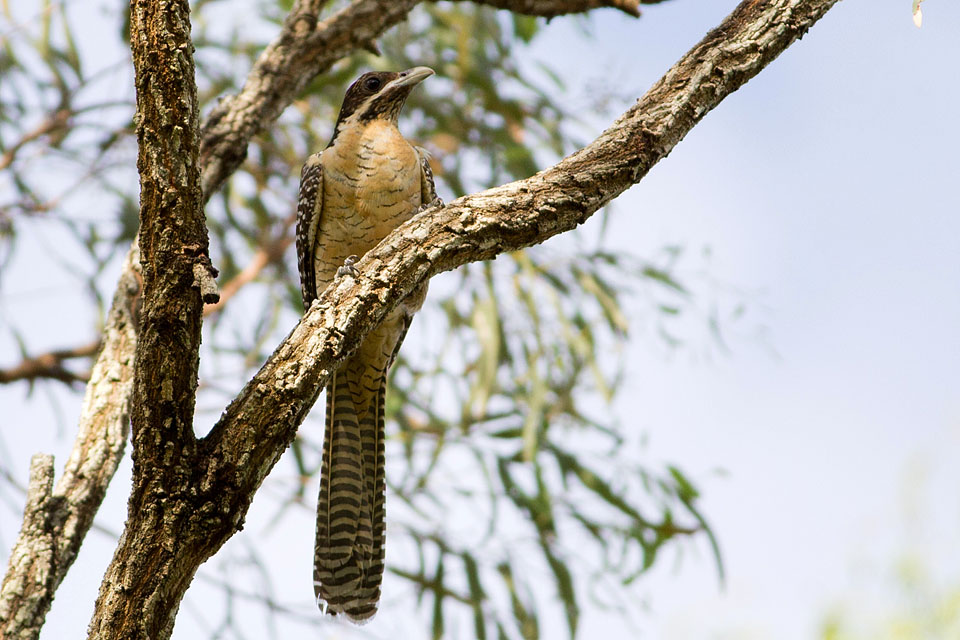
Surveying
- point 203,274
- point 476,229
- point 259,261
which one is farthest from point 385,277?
point 259,261

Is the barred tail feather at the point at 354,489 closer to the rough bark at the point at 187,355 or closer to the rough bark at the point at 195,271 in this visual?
the rough bark at the point at 195,271

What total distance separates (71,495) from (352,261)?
107cm

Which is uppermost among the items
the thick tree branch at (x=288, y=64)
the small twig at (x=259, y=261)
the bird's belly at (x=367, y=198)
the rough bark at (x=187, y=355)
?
the small twig at (x=259, y=261)

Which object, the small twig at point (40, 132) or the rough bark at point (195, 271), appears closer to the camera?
the rough bark at point (195, 271)

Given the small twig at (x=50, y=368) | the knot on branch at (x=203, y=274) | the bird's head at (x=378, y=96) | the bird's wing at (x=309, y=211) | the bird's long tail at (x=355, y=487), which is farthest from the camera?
the small twig at (x=50, y=368)

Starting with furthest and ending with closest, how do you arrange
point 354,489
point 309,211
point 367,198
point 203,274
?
point 309,211 → point 367,198 → point 354,489 → point 203,274

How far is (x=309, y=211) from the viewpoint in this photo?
13.2 feet

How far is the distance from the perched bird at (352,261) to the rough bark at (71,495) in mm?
677

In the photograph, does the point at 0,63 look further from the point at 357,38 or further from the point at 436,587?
the point at 436,587

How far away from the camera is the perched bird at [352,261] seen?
10.9 feet

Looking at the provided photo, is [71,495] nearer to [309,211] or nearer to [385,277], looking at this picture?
[385,277]

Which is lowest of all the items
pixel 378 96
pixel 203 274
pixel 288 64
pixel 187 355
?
pixel 187 355

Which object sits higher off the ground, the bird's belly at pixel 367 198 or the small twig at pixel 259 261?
the small twig at pixel 259 261

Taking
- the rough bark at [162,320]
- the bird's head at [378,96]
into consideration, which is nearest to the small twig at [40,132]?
the bird's head at [378,96]
